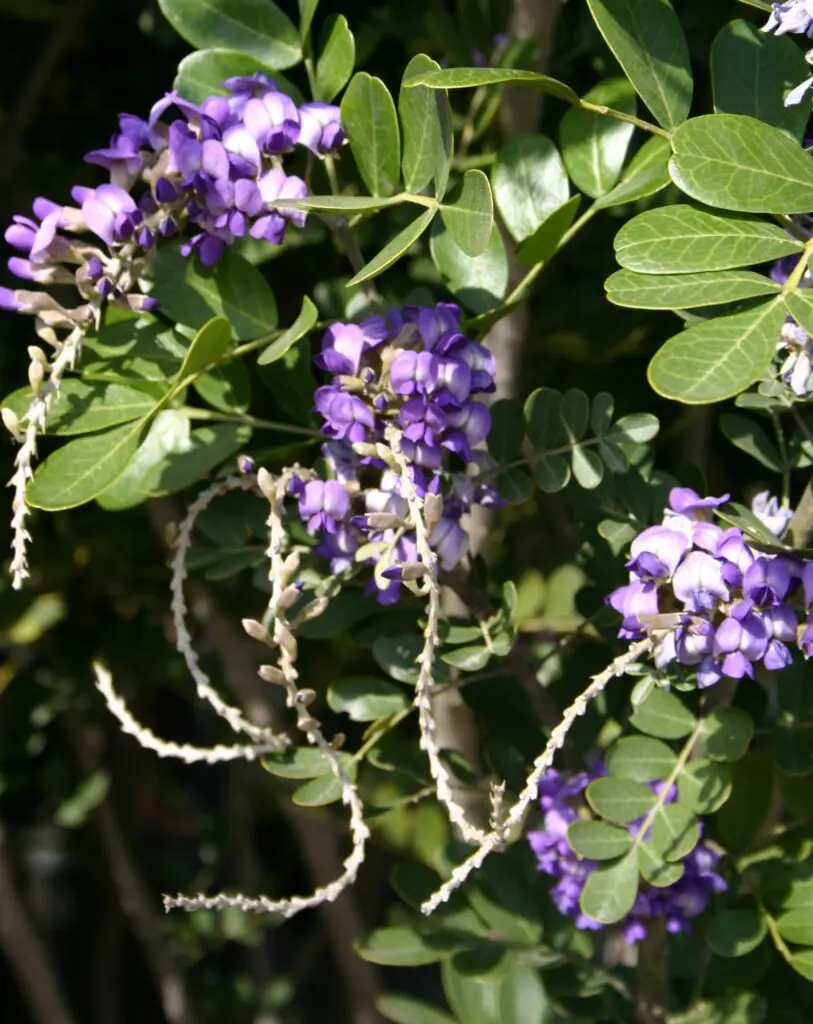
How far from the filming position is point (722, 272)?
54cm

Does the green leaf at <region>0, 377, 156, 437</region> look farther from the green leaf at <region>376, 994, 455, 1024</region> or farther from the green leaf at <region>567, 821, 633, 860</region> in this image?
the green leaf at <region>376, 994, 455, 1024</region>

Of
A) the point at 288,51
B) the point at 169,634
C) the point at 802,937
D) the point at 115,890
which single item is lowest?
the point at 115,890

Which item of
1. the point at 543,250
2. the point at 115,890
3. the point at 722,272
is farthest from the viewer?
the point at 115,890

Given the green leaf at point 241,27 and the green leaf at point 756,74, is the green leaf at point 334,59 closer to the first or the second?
the green leaf at point 241,27

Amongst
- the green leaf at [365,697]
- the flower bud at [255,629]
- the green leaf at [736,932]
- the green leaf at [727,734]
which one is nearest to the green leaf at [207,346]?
the flower bud at [255,629]

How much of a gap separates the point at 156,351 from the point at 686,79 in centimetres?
30

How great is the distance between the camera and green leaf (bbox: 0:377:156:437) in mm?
647

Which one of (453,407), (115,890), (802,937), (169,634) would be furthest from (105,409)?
(115,890)

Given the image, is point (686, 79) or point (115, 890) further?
point (115, 890)

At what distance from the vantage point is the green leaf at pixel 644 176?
2.08 feet

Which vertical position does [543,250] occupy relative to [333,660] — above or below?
above

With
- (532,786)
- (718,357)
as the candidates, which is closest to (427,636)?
(532,786)

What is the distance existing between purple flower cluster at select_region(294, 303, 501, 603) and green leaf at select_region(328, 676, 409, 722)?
0.41 ft

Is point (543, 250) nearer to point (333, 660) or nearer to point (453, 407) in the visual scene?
point (453, 407)
